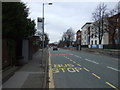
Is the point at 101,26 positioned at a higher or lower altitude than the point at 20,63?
higher

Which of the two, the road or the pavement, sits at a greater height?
the pavement

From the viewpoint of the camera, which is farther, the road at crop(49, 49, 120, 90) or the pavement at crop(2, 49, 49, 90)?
the road at crop(49, 49, 120, 90)

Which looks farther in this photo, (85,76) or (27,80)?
(85,76)

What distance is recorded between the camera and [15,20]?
12.1 metres

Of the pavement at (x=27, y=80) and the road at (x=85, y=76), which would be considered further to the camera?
the road at (x=85, y=76)

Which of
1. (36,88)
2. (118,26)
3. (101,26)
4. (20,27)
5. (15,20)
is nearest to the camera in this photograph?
(36,88)

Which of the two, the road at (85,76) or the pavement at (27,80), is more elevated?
the pavement at (27,80)

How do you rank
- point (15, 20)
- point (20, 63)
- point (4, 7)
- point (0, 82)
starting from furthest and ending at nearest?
point (20, 63) < point (15, 20) < point (4, 7) < point (0, 82)

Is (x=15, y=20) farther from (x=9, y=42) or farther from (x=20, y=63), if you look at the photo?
(x=20, y=63)

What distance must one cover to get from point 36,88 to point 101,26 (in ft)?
161

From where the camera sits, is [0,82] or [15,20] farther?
[15,20]

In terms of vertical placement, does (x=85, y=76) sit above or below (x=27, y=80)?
below

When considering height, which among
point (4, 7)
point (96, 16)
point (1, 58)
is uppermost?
point (96, 16)

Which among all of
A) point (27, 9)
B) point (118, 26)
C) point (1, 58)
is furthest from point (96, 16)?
point (1, 58)
